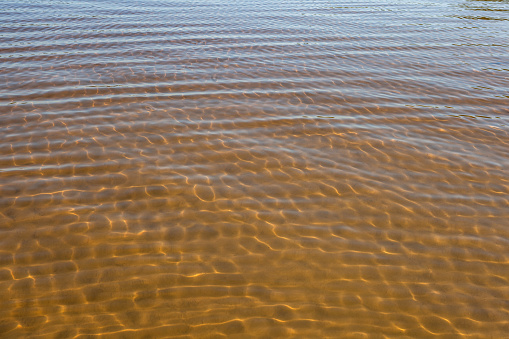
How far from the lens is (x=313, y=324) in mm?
3229

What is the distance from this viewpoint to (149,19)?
Answer: 40.8ft

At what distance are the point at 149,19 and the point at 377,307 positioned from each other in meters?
11.4

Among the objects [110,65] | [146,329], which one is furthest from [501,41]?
[146,329]

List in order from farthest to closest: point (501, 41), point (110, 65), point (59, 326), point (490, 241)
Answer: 1. point (501, 41)
2. point (110, 65)
3. point (490, 241)
4. point (59, 326)

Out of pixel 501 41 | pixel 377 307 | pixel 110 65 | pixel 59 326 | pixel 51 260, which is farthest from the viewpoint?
pixel 501 41

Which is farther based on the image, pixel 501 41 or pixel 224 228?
pixel 501 41

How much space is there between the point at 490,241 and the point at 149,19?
442 inches

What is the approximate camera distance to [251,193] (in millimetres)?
4742

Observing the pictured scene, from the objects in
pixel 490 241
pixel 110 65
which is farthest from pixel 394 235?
pixel 110 65

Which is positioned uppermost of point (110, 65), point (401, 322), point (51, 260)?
point (110, 65)

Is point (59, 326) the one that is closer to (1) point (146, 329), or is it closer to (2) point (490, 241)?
(1) point (146, 329)

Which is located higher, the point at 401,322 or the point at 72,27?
the point at 72,27

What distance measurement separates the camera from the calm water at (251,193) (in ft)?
11.0

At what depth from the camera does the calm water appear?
3.35 meters
